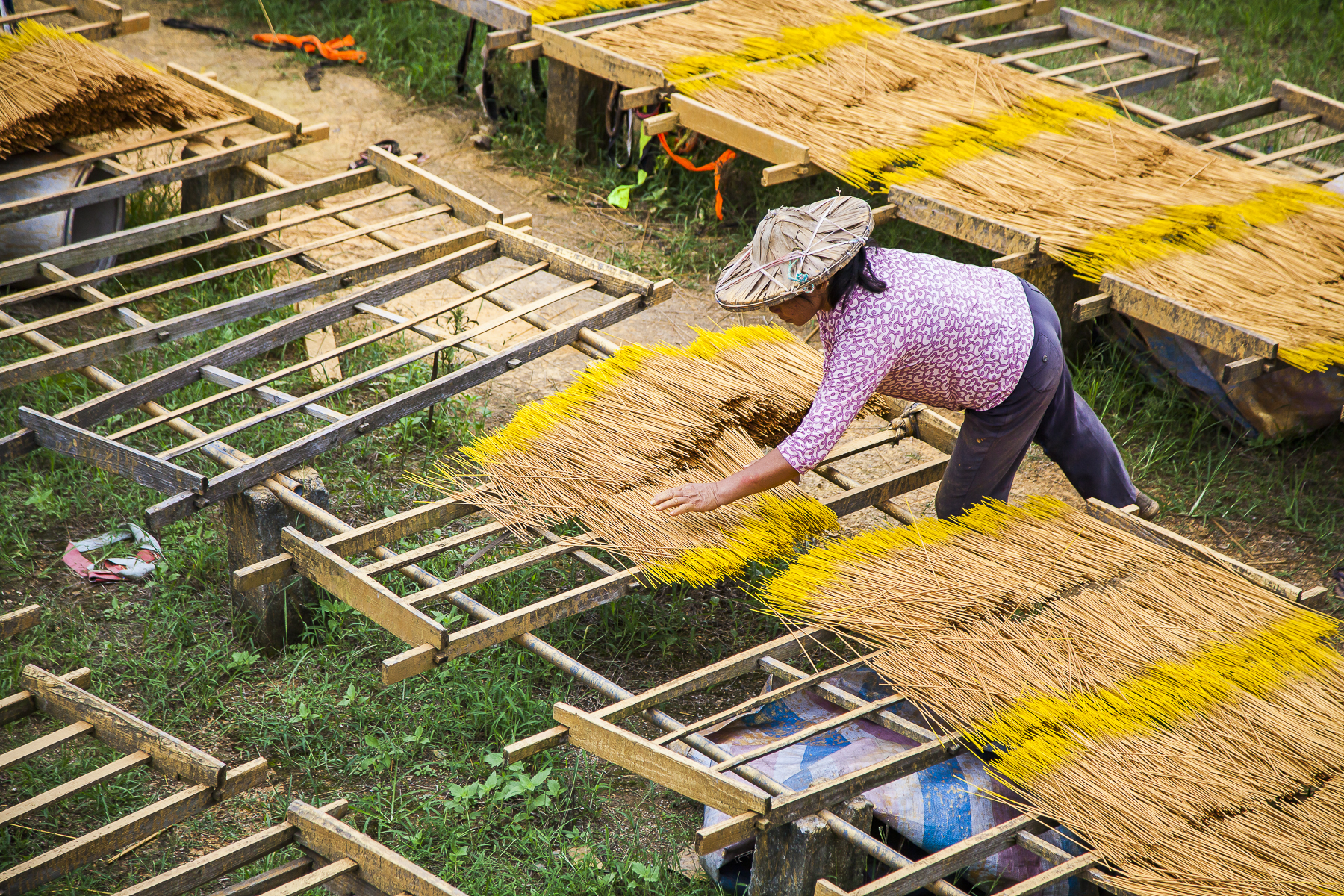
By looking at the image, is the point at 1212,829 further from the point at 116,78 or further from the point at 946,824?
the point at 116,78

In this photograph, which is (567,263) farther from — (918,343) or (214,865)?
(214,865)

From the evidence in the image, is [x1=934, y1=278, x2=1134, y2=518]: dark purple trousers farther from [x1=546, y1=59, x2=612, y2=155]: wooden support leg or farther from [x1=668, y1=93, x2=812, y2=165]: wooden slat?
[x1=546, y1=59, x2=612, y2=155]: wooden support leg

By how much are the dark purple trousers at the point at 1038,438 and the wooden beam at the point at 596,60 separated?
2.75 meters

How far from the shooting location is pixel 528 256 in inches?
172

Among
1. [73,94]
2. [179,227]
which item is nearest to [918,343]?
[179,227]

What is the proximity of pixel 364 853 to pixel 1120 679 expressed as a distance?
1.74 m

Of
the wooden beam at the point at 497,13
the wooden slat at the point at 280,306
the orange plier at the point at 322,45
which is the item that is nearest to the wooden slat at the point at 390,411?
the wooden slat at the point at 280,306

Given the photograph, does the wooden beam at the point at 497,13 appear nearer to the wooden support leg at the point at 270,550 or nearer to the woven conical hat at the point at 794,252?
the wooden support leg at the point at 270,550

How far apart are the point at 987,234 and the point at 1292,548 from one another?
1.60 m

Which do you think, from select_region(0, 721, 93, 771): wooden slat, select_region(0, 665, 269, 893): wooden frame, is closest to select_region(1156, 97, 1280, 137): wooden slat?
select_region(0, 665, 269, 893): wooden frame

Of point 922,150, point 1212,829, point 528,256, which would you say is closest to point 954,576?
point 1212,829

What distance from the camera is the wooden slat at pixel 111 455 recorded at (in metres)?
3.22

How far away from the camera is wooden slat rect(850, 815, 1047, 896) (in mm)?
2316

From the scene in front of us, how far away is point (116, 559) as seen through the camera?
3.83 m
